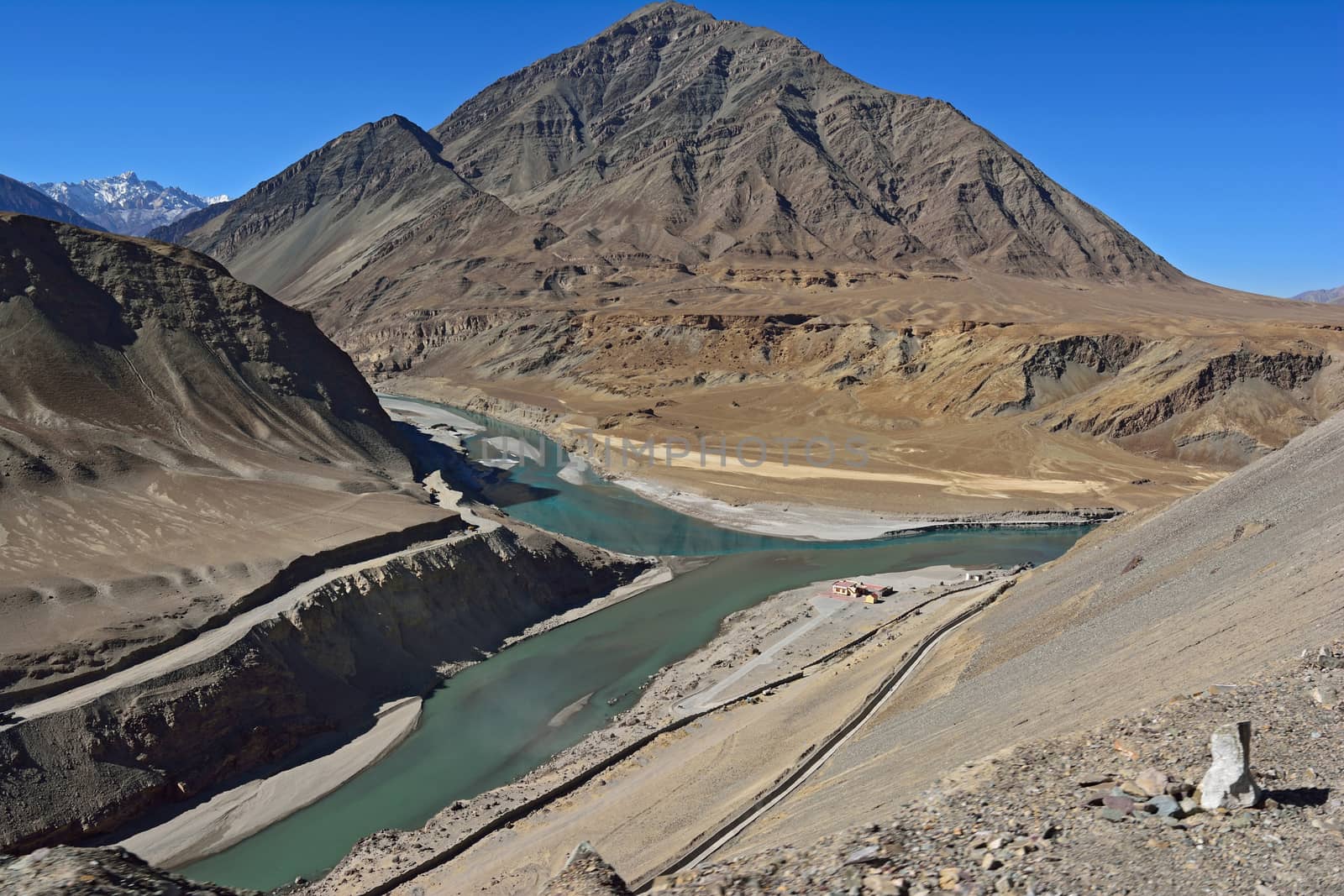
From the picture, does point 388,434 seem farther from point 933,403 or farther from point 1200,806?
point 1200,806

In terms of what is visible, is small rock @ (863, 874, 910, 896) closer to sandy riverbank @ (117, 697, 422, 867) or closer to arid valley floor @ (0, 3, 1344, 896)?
arid valley floor @ (0, 3, 1344, 896)

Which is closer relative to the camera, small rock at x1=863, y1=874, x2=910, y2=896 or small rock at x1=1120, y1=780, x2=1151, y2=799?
small rock at x1=863, y1=874, x2=910, y2=896

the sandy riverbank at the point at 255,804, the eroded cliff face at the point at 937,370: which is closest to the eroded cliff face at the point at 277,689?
the sandy riverbank at the point at 255,804

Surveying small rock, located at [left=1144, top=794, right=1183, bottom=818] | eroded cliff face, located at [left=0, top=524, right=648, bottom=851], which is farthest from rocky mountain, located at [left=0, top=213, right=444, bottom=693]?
small rock, located at [left=1144, top=794, right=1183, bottom=818]

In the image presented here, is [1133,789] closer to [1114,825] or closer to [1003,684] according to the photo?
[1114,825]

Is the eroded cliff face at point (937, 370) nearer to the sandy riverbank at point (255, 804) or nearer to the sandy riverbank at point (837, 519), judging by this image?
the sandy riverbank at point (837, 519)

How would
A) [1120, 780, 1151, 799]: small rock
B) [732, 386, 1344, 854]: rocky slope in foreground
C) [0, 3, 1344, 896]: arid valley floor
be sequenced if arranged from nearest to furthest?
[1120, 780, 1151, 799]: small rock → [0, 3, 1344, 896]: arid valley floor → [732, 386, 1344, 854]: rocky slope in foreground

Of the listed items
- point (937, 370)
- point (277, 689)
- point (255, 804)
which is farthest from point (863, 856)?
point (937, 370)
